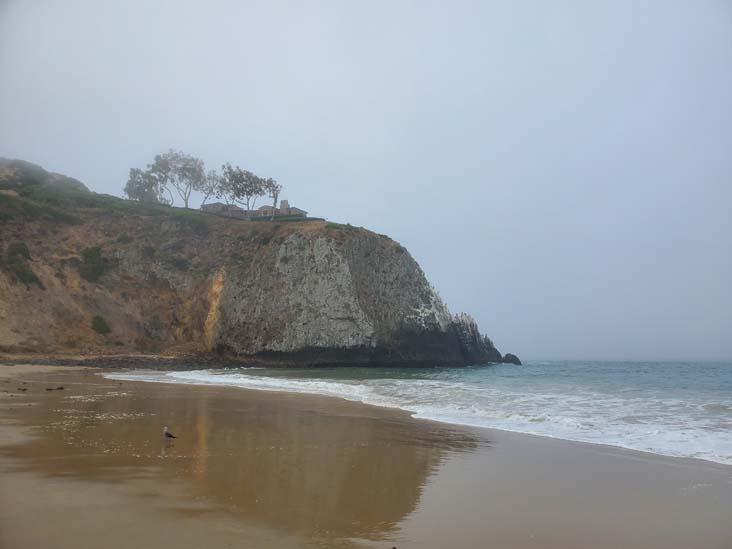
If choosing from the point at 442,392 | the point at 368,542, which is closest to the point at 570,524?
the point at 368,542

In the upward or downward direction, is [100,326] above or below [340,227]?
below

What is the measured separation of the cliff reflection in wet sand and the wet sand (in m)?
0.03

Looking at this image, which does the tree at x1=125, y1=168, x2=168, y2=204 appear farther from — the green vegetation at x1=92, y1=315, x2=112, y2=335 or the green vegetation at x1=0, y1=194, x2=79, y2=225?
the green vegetation at x1=92, y1=315, x2=112, y2=335

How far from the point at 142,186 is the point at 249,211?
16068mm

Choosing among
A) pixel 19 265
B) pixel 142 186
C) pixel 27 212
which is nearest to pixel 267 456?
pixel 19 265

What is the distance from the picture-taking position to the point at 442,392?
1873 cm

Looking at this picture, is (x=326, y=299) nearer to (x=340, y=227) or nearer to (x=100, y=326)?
(x=340, y=227)

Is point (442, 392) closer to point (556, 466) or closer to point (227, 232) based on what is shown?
point (556, 466)

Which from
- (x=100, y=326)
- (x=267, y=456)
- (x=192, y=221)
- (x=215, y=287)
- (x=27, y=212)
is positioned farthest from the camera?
(x=192, y=221)

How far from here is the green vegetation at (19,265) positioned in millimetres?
37094

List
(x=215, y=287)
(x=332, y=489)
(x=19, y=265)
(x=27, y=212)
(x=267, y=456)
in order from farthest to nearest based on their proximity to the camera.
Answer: (x=215, y=287) < (x=27, y=212) < (x=19, y=265) < (x=267, y=456) < (x=332, y=489)

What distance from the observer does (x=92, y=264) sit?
43.8 m

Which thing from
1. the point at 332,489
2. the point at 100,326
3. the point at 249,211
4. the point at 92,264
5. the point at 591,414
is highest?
the point at 249,211

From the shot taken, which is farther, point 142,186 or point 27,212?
point 142,186
